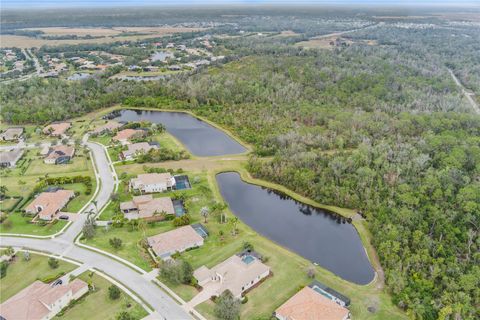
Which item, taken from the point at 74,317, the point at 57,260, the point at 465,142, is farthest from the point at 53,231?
the point at 465,142

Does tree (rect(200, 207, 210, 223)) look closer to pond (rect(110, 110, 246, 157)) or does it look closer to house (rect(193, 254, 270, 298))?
house (rect(193, 254, 270, 298))

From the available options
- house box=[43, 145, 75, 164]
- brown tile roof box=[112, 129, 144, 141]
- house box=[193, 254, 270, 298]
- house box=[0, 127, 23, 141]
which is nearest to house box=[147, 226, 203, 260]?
house box=[193, 254, 270, 298]

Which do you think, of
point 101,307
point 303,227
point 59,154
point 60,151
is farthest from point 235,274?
point 60,151

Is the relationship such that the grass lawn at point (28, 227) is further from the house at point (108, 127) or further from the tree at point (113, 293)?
the house at point (108, 127)

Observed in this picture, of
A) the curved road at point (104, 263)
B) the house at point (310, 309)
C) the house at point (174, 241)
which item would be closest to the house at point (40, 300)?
the curved road at point (104, 263)

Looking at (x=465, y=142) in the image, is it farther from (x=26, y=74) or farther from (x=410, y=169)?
(x=26, y=74)

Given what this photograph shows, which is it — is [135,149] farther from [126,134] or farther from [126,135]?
[126,134]
